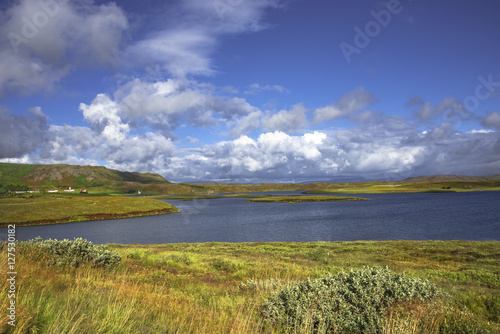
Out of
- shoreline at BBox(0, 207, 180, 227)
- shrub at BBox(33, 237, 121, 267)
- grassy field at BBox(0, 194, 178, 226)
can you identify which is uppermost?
shrub at BBox(33, 237, 121, 267)

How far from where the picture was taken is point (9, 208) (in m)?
81.9

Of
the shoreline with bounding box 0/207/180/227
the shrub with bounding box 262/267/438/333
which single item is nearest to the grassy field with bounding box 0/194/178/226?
the shoreline with bounding box 0/207/180/227

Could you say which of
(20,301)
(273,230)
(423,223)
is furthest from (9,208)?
(423,223)

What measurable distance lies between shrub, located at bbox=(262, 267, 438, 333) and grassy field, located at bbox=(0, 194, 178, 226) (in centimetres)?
8874

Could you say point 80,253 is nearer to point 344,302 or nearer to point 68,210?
point 344,302

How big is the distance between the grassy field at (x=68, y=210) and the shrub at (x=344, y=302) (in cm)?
8874

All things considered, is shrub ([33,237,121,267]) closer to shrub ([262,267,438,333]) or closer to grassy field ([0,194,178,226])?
shrub ([262,267,438,333])

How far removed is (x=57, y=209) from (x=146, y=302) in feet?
318

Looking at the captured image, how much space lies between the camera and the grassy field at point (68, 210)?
3012 inches

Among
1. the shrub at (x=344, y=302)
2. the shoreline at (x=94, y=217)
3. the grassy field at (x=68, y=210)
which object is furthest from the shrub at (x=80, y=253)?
the grassy field at (x=68, y=210)

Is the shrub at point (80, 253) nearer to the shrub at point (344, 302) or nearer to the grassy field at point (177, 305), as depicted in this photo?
the grassy field at point (177, 305)

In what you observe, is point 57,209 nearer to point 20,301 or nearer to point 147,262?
point 147,262

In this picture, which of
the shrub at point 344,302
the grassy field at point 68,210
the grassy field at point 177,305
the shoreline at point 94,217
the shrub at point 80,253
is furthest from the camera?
the grassy field at point 68,210

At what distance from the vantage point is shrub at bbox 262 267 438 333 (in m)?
7.34
